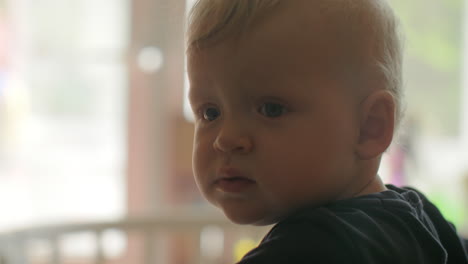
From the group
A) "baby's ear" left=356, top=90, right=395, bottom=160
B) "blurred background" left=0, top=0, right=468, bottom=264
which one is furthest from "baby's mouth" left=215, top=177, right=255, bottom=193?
"blurred background" left=0, top=0, right=468, bottom=264

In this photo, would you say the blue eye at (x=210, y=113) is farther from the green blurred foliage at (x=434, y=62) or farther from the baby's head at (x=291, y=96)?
the green blurred foliage at (x=434, y=62)

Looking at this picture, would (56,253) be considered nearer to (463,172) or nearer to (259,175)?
(259,175)

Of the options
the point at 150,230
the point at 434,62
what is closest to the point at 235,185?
the point at 150,230

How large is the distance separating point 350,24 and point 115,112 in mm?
1151

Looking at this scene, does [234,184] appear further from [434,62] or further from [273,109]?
[434,62]

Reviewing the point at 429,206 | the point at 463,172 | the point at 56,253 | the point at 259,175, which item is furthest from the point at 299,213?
the point at 463,172

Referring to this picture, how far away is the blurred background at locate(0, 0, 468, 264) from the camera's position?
1523mm

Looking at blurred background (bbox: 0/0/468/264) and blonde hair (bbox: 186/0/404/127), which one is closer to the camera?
blonde hair (bbox: 186/0/404/127)

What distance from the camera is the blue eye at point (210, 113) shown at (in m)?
0.57

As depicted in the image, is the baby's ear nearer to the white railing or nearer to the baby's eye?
the baby's eye

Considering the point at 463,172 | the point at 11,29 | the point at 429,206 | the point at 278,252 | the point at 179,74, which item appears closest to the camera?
the point at 278,252

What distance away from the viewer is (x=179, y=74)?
1612 mm

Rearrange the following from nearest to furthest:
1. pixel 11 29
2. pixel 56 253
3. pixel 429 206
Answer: pixel 429 206, pixel 56 253, pixel 11 29

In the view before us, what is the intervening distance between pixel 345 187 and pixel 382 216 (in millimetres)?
49
